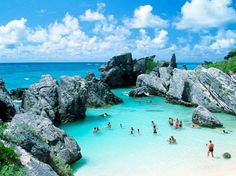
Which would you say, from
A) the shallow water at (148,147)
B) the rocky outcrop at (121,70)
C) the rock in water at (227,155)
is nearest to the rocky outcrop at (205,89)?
the shallow water at (148,147)

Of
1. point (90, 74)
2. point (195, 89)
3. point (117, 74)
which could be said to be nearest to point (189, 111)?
point (195, 89)

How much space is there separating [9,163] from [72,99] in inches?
1374

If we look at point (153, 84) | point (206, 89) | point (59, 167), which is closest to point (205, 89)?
point (206, 89)

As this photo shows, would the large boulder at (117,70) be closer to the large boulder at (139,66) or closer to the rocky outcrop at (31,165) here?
the large boulder at (139,66)

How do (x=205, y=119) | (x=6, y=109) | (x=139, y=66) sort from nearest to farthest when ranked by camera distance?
(x=6, y=109), (x=205, y=119), (x=139, y=66)

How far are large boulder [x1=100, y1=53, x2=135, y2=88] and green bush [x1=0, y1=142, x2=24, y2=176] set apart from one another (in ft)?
243

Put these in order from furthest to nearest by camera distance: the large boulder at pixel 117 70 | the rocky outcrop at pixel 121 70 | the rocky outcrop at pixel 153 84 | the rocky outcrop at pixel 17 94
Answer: the rocky outcrop at pixel 121 70, the large boulder at pixel 117 70, the rocky outcrop at pixel 17 94, the rocky outcrop at pixel 153 84

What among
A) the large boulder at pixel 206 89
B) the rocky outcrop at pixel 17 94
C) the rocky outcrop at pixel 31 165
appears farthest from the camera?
the rocky outcrop at pixel 17 94

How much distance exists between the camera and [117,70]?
85938 mm

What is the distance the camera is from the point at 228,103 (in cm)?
4944

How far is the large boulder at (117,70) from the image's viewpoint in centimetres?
8581

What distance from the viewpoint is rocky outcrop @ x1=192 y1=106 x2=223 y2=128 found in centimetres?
4047

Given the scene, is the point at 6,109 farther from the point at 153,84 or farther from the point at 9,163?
the point at 153,84

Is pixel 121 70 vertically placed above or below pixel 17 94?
above
